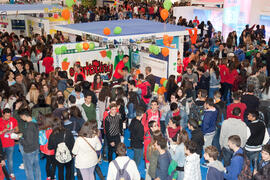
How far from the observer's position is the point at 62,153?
4.83m

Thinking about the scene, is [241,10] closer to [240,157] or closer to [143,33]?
[143,33]

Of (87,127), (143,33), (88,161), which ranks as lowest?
(88,161)

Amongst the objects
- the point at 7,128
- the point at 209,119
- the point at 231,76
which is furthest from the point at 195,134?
the point at 231,76

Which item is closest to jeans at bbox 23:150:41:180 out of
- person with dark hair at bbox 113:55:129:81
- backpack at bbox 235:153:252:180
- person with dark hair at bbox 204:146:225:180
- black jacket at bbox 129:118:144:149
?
black jacket at bbox 129:118:144:149

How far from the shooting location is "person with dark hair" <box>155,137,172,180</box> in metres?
4.29

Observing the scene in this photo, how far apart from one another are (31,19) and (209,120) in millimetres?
11296

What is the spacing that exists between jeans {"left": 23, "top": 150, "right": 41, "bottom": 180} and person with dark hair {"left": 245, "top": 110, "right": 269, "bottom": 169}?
3424 millimetres

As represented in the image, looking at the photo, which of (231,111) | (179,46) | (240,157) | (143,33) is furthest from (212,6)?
(240,157)

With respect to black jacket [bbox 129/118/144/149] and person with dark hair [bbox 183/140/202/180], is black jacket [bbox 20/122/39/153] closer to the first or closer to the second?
black jacket [bbox 129/118/144/149]

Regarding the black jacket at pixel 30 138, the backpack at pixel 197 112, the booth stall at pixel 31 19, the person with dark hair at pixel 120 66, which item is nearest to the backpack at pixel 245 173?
the backpack at pixel 197 112

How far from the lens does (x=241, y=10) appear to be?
1625 centimetres

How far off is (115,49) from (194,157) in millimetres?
6103

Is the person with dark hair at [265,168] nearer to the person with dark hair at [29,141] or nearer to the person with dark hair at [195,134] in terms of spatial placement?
the person with dark hair at [195,134]

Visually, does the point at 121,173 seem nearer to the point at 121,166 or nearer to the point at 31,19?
the point at 121,166
